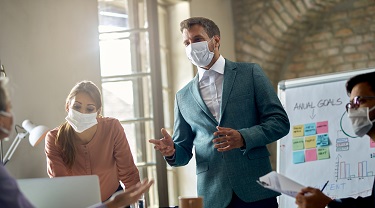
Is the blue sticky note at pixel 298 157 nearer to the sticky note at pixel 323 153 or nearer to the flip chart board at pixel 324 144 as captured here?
the flip chart board at pixel 324 144

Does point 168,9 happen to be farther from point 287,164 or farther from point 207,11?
point 287,164

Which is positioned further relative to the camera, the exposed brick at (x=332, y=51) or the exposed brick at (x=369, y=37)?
the exposed brick at (x=332, y=51)

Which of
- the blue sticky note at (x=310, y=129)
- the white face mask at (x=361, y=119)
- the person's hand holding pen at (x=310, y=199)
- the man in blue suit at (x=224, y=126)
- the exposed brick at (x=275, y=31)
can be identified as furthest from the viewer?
the exposed brick at (x=275, y=31)

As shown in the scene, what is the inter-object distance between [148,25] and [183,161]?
6.58ft

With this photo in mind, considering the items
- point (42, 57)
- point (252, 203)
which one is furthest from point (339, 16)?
point (252, 203)

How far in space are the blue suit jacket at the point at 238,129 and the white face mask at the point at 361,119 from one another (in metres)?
0.40

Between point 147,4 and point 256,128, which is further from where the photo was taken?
point 147,4

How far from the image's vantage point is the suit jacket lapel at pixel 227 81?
2.99 m

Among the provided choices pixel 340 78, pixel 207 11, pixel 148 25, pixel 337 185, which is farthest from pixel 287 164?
pixel 207 11

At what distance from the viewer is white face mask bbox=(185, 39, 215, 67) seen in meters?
3.11

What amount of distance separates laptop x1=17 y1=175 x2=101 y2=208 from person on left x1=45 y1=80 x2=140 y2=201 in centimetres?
84

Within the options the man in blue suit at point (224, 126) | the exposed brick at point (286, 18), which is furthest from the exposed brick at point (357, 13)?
the man in blue suit at point (224, 126)

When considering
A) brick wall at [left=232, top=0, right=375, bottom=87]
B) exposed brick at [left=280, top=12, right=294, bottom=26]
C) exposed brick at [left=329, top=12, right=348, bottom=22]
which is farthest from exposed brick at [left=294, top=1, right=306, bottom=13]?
exposed brick at [left=329, top=12, right=348, bottom=22]

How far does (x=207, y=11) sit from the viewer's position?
5.88m
